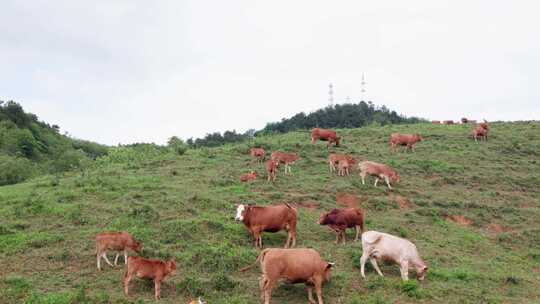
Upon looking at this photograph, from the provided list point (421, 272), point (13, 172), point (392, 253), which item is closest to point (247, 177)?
point (392, 253)

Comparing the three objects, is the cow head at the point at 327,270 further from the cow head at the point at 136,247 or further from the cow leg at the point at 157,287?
the cow head at the point at 136,247

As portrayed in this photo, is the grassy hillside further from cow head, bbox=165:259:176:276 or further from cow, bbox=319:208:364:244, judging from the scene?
cow, bbox=319:208:364:244

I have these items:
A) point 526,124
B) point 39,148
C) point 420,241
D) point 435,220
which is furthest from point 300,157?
point 39,148

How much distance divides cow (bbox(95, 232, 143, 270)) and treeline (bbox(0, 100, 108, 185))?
21.2m

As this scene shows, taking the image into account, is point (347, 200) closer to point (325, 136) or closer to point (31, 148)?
point (325, 136)

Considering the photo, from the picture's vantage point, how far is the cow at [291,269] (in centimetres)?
1236

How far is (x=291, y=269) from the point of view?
12.5 metres

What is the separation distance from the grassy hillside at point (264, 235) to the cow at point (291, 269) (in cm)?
54

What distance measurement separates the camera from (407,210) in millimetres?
21453

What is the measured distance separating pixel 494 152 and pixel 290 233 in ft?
68.8

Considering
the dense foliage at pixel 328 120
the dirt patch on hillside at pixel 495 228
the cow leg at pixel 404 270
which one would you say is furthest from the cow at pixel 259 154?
the dense foliage at pixel 328 120

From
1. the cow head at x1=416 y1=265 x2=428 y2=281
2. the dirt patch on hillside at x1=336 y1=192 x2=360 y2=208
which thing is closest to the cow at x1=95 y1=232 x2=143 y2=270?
the cow head at x1=416 y1=265 x2=428 y2=281

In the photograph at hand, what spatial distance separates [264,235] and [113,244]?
15.6 feet

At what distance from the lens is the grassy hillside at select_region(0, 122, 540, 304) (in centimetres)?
1331
